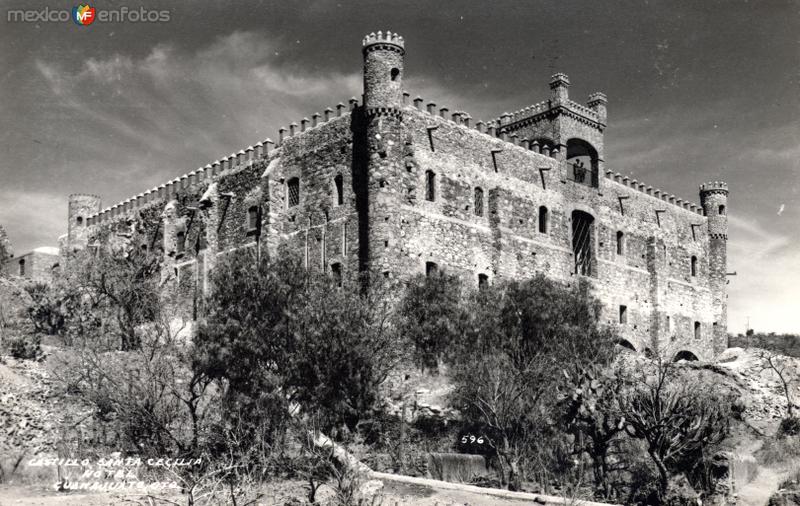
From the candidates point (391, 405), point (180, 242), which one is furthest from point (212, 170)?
point (391, 405)

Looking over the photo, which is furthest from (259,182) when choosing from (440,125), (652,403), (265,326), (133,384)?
(652,403)

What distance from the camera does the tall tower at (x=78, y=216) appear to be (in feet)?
173

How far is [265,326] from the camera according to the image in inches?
987

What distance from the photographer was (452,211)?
36.0m

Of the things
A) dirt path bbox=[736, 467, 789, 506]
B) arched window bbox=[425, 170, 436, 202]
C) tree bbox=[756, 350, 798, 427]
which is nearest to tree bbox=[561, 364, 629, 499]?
dirt path bbox=[736, 467, 789, 506]

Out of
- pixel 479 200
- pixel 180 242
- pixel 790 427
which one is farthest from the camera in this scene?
pixel 180 242

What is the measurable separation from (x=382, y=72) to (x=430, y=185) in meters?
5.03

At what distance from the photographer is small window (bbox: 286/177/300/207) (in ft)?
123

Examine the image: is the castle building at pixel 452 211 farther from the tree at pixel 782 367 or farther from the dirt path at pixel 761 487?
the dirt path at pixel 761 487

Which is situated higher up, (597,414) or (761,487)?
(597,414)

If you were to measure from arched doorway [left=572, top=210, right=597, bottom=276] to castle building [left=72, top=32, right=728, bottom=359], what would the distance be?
0.19 ft

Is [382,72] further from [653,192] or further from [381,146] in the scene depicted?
[653,192]

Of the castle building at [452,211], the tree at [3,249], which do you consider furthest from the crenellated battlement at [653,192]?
the tree at [3,249]

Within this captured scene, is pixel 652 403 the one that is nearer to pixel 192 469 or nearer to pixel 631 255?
pixel 192 469
